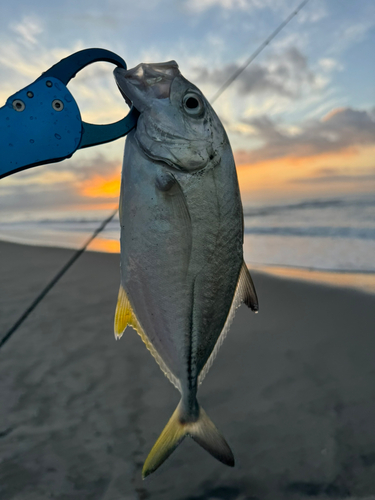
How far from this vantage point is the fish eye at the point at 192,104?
1.52m

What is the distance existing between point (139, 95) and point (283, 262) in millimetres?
6562

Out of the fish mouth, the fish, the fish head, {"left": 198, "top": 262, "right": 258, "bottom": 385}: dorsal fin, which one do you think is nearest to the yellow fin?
the fish

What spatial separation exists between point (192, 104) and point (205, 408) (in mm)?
2155

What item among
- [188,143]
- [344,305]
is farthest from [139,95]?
[344,305]

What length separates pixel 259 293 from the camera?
17.3 ft

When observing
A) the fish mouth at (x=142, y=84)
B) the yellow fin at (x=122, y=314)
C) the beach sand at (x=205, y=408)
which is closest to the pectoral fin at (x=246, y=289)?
the yellow fin at (x=122, y=314)

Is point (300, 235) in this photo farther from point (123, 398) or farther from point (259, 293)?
point (123, 398)

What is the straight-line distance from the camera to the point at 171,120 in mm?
1492

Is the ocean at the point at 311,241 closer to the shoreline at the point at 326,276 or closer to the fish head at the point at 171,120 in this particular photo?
the shoreline at the point at 326,276

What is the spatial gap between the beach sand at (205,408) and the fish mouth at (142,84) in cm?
205

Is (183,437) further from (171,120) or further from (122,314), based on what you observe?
(171,120)

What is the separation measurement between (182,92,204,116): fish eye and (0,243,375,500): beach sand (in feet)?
6.58

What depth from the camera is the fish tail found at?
166cm

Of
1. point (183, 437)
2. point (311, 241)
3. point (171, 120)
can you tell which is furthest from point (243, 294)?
point (311, 241)
